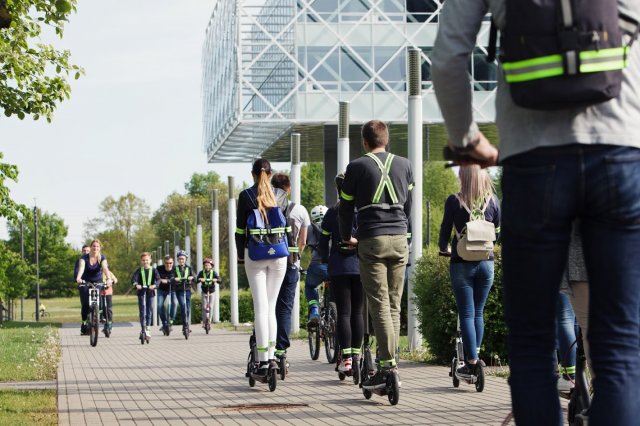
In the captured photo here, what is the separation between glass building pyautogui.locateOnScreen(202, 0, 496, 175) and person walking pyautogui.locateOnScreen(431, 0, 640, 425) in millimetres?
50240

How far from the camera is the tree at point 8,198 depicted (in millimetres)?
18016

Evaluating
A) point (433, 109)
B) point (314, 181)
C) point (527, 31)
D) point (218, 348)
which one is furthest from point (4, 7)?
point (314, 181)

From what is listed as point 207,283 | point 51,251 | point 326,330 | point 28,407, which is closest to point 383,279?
point 28,407

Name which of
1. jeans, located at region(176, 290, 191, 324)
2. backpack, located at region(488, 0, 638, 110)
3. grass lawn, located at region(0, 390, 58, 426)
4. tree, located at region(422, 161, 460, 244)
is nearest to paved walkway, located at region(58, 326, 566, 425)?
grass lawn, located at region(0, 390, 58, 426)

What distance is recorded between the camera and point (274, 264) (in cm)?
1192

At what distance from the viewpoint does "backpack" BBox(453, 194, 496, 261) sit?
35.7 feet

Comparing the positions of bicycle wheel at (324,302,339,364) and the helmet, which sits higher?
the helmet

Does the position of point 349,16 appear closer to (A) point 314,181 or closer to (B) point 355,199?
(B) point 355,199

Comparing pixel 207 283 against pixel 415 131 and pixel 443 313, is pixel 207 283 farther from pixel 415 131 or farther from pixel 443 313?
pixel 443 313

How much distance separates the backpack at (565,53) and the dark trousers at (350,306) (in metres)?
8.67

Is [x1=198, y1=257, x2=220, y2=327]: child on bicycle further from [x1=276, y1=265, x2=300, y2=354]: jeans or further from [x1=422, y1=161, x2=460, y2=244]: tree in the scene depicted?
[x1=422, y1=161, x2=460, y2=244]: tree

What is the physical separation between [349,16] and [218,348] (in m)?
→ 35.2

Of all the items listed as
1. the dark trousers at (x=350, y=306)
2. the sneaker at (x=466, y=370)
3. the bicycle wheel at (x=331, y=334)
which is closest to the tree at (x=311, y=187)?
the bicycle wheel at (x=331, y=334)

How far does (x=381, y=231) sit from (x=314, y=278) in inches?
276
